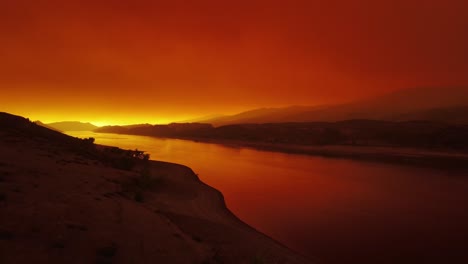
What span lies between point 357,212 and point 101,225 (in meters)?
17.5

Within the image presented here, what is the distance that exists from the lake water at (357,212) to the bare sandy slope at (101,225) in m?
2.66

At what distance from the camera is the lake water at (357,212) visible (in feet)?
49.4

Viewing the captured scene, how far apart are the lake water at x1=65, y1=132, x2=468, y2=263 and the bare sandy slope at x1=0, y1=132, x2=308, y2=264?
105 inches

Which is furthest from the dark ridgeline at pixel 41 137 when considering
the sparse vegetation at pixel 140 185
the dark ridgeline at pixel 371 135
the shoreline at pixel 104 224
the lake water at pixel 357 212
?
the dark ridgeline at pixel 371 135

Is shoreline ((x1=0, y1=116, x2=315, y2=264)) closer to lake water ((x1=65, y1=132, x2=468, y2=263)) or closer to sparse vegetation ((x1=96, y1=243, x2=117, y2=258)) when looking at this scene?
sparse vegetation ((x1=96, y1=243, x2=117, y2=258))

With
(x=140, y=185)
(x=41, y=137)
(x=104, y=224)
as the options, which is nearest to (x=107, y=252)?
(x=104, y=224)

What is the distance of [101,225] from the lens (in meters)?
11.0

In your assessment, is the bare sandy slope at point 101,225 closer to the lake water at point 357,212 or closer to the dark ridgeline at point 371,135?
the lake water at point 357,212

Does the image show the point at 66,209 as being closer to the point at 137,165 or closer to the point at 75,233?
the point at 75,233

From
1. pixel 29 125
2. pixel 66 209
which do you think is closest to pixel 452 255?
pixel 66 209

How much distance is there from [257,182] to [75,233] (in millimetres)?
24391

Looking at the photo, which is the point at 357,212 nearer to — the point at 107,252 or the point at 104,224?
the point at 104,224

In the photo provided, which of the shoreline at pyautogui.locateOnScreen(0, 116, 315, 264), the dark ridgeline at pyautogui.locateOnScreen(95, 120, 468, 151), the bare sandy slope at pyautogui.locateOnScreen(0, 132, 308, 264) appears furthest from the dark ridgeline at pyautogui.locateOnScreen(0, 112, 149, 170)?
the dark ridgeline at pyautogui.locateOnScreen(95, 120, 468, 151)

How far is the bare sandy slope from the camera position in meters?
8.70
